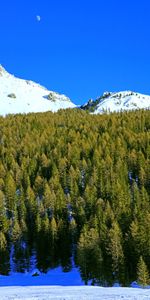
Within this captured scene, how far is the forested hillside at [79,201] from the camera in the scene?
238 feet

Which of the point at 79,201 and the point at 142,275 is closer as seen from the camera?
the point at 142,275

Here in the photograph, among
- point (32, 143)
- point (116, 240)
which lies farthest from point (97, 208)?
point (32, 143)

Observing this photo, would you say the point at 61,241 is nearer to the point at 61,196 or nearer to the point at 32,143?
the point at 61,196

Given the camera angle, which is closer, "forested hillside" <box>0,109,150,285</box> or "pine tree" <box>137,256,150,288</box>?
"pine tree" <box>137,256,150,288</box>

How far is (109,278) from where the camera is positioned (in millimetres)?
71562

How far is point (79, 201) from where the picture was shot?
92.9m

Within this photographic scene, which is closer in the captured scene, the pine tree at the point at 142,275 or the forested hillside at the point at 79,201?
the pine tree at the point at 142,275

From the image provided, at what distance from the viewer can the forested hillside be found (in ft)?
238

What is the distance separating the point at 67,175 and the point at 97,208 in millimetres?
25281

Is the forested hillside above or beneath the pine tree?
above

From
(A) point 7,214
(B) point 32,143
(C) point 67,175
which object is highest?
(B) point 32,143

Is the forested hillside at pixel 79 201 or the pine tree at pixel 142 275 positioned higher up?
the forested hillside at pixel 79 201

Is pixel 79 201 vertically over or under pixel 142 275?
over

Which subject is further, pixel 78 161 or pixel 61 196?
pixel 78 161
